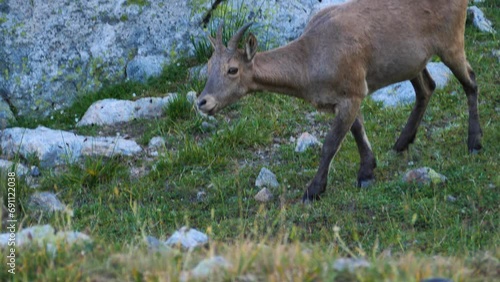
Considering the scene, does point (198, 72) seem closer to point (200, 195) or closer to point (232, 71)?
point (200, 195)

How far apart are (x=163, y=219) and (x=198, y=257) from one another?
366 cm

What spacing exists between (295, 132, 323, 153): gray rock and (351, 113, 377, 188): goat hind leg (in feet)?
3.07

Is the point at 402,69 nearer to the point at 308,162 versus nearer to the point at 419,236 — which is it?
the point at 308,162

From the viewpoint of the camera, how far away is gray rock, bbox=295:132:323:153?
10406 mm

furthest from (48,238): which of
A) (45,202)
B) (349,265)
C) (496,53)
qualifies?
(496,53)

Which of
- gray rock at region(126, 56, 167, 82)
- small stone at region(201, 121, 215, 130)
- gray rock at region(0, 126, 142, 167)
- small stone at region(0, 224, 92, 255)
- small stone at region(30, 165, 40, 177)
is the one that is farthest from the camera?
gray rock at region(126, 56, 167, 82)

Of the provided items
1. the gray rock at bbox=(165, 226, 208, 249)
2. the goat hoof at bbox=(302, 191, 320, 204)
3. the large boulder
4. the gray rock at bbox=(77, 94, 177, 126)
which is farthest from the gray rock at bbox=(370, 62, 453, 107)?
the gray rock at bbox=(165, 226, 208, 249)

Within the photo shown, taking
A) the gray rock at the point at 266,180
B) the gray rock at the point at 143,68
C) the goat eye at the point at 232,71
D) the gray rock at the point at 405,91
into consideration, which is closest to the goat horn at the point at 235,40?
the goat eye at the point at 232,71

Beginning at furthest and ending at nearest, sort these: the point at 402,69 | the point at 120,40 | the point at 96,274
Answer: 1. the point at 120,40
2. the point at 402,69
3. the point at 96,274

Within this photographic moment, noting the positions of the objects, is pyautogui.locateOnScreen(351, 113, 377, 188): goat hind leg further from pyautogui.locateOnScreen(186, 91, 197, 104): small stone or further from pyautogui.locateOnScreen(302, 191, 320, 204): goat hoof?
pyautogui.locateOnScreen(186, 91, 197, 104): small stone

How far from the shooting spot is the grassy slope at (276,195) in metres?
4.94

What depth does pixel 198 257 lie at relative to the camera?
5.05m

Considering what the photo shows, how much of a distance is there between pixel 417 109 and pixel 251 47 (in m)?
2.43

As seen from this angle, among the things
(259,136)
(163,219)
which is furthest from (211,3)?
(163,219)
